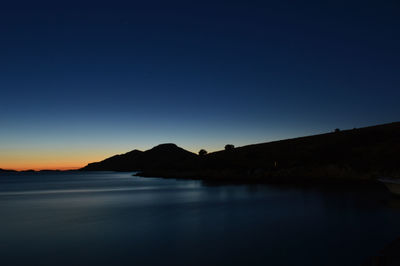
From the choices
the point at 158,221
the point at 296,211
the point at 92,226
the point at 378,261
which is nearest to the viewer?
the point at 378,261

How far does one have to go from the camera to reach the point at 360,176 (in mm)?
49344

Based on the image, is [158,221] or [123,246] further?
[158,221]

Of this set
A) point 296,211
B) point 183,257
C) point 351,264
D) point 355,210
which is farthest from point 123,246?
point 355,210

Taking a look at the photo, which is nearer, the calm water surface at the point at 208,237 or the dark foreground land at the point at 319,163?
the calm water surface at the point at 208,237

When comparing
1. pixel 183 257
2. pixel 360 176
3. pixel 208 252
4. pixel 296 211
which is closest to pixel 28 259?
pixel 183 257

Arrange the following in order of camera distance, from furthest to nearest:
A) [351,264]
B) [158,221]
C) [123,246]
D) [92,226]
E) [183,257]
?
[158,221] → [92,226] → [123,246] → [183,257] → [351,264]

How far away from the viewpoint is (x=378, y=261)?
24.2 ft

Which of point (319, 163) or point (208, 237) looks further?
point (319, 163)

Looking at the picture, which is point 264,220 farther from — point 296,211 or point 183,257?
point 183,257

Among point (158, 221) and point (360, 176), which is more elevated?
point (360, 176)

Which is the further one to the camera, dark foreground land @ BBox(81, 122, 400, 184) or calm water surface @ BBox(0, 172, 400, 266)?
dark foreground land @ BBox(81, 122, 400, 184)

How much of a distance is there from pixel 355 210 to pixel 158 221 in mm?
14126

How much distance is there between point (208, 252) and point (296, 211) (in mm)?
12735

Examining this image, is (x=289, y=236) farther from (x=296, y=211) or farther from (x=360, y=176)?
(x=360, y=176)
